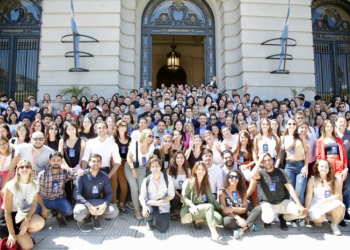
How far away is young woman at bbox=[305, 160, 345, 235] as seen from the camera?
194 inches

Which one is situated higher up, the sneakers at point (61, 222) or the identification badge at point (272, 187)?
the identification badge at point (272, 187)

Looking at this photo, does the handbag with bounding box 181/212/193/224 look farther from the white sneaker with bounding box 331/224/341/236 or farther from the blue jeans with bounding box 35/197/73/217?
the white sneaker with bounding box 331/224/341/236

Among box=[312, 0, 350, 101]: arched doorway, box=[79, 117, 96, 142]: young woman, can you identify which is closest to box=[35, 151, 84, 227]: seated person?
box=[79, 117, 96, 142]: young woman

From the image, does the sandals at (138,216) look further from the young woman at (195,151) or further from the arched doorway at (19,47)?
the arched doorway at (19,47)

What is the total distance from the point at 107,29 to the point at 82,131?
276 inches

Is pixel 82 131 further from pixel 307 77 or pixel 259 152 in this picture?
pixel 307 77

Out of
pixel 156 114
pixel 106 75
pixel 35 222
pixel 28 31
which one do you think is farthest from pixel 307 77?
pixel 28 31

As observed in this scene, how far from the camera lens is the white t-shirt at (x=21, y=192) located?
14.0 feet

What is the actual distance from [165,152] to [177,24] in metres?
9.62

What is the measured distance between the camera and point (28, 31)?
13.2 metres

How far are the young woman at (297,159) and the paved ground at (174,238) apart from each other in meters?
0.80

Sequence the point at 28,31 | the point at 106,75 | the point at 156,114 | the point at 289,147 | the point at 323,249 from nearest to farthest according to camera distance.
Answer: the point at 323,249
the point at 289,147
the point at 156,114
the point at 106,75
the point at 28,31

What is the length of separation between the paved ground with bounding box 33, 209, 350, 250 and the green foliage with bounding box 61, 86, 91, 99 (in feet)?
23.3

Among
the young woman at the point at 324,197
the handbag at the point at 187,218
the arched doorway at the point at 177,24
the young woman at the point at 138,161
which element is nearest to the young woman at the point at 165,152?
the young woman at the point at 138,161
